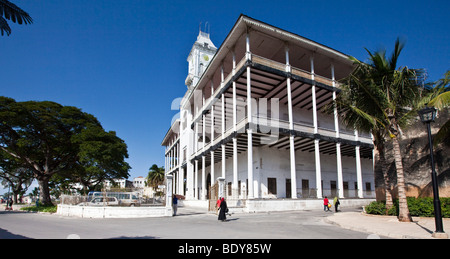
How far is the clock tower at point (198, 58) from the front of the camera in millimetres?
47562

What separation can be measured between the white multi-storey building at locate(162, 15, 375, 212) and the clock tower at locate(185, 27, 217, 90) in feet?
40.6

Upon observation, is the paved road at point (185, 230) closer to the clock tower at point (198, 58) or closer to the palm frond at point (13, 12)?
the palm frond at point (13, 12)

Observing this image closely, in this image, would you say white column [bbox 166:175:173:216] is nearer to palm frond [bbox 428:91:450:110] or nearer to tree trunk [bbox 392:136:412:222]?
tree trunk [bbox 392:136:412:222]

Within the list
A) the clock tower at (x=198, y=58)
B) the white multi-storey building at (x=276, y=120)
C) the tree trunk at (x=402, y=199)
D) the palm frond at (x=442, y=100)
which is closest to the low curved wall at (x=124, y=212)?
the white multi-storey building at (x=276, y=120)

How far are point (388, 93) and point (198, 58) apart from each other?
40.3 meters

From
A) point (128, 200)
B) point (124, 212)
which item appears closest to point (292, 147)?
point (128, 200)

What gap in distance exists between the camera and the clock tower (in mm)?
47562
